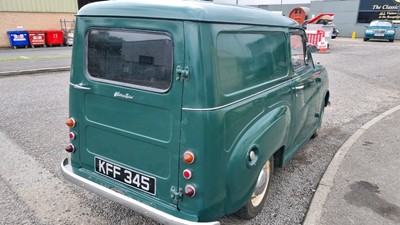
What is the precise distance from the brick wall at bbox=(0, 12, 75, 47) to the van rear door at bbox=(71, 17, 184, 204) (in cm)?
1904

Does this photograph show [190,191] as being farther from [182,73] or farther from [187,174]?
[182,73]

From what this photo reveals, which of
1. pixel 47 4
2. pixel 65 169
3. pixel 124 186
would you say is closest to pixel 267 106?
pixel 124 186

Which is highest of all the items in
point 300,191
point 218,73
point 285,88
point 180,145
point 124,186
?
point 218,73

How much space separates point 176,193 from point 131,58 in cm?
115

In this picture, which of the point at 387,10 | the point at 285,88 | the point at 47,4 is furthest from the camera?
the point at 387,10

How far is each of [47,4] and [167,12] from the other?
68.3 ft

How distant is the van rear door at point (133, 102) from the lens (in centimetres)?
241

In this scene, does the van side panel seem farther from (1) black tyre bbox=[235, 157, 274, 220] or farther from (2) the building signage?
(2) the building signage

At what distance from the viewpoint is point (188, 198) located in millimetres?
2457

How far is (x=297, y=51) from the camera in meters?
3.90

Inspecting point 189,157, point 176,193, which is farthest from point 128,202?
point 189,157

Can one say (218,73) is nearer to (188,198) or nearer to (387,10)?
(188,198)

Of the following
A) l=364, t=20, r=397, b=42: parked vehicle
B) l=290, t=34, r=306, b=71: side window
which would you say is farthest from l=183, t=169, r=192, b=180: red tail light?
l=364, t=20, r=397, b=42: parked vehicle

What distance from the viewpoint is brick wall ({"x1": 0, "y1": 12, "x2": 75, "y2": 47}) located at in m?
18.5
